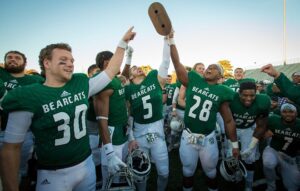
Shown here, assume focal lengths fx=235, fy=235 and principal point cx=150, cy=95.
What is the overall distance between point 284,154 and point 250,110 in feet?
3.24

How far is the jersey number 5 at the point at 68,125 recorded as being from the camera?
6.82 feet

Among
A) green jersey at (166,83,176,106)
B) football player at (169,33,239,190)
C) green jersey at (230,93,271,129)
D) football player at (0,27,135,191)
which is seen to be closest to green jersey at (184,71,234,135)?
football player at (169,33,239,190)

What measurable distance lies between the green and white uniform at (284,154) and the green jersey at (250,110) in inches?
8.4

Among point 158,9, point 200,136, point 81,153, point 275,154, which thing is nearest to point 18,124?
point 81,153

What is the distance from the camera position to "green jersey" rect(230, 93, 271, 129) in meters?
4.47

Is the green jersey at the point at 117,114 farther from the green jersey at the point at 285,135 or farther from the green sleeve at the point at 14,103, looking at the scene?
the green jersey at the point at 285,135

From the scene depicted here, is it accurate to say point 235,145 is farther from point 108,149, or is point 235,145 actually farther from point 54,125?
point 54,125

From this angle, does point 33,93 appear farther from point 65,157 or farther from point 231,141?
point 231,141

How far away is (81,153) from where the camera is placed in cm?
226

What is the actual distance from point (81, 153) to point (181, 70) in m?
2.27

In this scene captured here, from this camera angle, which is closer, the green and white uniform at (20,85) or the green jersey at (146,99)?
the green jersey at (146,99)

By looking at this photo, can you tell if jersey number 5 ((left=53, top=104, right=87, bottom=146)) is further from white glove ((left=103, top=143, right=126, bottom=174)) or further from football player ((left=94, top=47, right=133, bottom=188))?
football player ((left=94, top=47, right=133, bottom=188))

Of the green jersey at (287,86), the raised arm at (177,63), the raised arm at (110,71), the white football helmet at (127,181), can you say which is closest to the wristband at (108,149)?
the white football helmet at (127,181)

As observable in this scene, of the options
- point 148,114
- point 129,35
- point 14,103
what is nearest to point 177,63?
point 148,114
